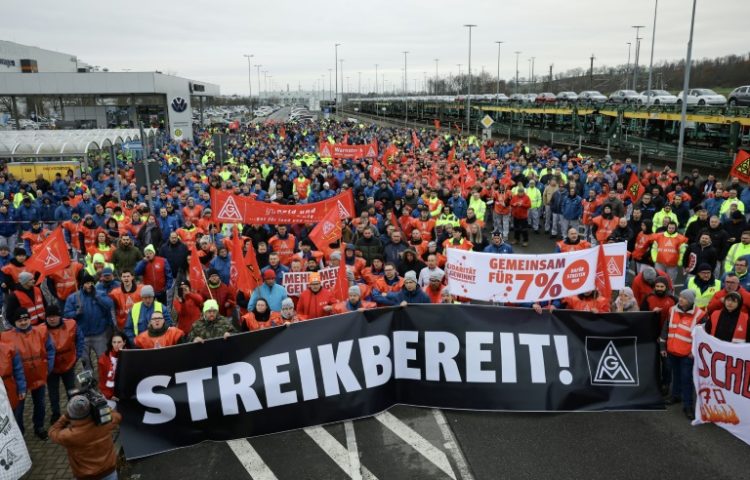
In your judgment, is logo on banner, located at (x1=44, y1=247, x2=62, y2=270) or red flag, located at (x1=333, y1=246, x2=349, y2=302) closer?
red flag, located at (x1=333, y1=246, x2=349, y2=302)

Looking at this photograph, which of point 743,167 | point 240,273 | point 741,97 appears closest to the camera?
point 240,273

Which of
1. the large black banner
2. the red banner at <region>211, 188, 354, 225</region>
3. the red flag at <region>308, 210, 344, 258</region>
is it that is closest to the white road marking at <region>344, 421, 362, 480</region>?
the large black banner

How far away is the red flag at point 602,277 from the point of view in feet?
23.7

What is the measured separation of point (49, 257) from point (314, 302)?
14.6ft

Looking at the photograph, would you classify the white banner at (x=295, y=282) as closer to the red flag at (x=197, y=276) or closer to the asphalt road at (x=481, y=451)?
the red flag at (x=197, y=276)

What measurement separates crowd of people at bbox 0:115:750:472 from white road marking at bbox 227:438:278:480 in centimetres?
126

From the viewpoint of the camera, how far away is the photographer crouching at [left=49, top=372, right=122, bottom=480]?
486cm

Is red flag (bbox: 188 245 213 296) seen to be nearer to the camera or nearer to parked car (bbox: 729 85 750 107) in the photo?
the camera

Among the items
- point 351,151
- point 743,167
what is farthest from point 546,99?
point 743,167

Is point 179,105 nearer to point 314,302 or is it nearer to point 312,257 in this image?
point 312,257

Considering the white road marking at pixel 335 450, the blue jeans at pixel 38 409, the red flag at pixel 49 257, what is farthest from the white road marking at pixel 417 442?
the red flag at pixel 49 257

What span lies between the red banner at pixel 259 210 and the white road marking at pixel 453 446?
15.1ft

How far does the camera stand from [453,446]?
6.28m

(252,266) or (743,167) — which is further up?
(743,167)
